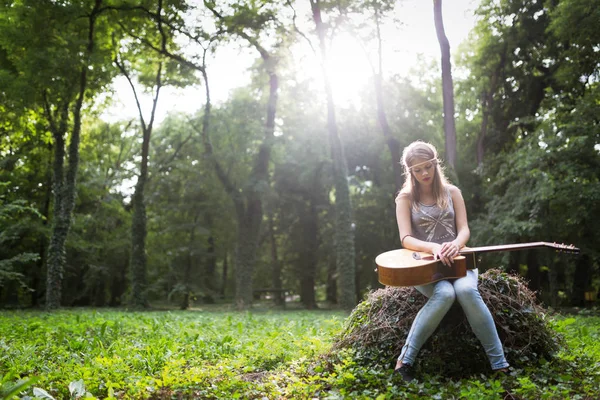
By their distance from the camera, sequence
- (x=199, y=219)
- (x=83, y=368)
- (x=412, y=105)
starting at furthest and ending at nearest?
(x=199, y=219), (x=412, y=105), (x=83, y=368)

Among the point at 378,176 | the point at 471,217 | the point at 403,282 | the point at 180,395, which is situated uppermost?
the point at 378,176

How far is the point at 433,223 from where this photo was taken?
14.7 ft

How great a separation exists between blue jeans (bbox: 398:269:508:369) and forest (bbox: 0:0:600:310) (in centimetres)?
898

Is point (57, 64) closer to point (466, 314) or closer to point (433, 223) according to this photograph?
point (433, 223)

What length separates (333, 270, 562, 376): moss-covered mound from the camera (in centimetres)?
421

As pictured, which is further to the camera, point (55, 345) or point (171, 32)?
point (171, 32)

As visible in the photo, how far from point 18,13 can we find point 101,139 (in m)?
12.9

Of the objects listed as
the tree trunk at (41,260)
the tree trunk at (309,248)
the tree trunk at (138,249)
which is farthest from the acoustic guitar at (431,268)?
the tree trunk at (41,260)

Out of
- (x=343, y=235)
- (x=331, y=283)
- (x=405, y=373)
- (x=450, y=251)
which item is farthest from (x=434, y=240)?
(x=331, y=283)

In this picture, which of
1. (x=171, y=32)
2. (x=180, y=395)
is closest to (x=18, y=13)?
(x=171, y=32)

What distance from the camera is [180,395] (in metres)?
3.82

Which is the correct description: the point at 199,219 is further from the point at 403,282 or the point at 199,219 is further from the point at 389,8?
the point at 403,282

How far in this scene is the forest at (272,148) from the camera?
47.1 feet

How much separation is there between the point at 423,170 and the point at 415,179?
16 centimetres
